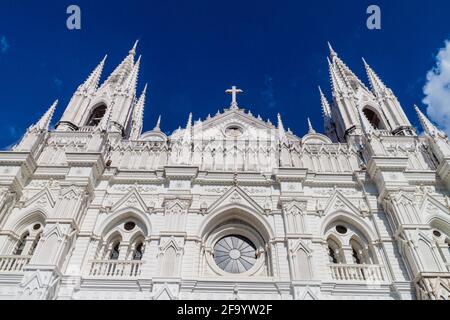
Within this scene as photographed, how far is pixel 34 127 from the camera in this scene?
2111cm

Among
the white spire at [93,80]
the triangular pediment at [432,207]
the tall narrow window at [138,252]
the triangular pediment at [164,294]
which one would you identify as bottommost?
the triangular pediment at [164,294]

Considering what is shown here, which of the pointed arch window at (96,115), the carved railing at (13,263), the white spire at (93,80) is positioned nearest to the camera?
the carved railing at (13,263)

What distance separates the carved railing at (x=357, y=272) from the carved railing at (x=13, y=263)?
1519 centimetres

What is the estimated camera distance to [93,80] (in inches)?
1125

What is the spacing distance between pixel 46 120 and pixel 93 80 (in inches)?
318

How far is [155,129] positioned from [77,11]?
369 inches

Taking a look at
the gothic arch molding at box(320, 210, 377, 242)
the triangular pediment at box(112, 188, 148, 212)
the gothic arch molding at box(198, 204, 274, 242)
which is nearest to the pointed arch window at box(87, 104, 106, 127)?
the triangular pediment at box(112, 188, 148, 212)

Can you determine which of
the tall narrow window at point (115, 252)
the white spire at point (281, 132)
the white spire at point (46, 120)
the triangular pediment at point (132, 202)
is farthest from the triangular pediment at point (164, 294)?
the white spire at point (46, 120)

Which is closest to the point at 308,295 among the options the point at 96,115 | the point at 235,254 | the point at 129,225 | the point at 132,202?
the point at 235,254

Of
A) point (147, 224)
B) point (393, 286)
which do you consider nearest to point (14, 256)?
point (147, 224)

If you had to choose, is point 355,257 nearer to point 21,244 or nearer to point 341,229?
point 341,229

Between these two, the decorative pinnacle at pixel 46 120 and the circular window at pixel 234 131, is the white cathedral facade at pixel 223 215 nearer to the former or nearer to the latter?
the decorative pinnacle at pixel 46 120

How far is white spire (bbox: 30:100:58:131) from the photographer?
69.5 ft

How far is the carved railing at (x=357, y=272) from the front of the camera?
50.6ft
